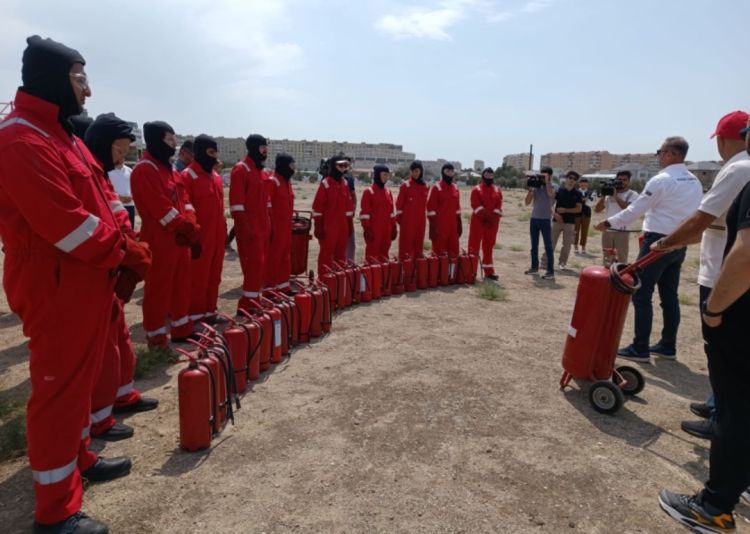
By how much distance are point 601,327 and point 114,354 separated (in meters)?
3.95

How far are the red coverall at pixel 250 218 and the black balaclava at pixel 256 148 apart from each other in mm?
82

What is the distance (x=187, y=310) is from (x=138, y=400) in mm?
1600

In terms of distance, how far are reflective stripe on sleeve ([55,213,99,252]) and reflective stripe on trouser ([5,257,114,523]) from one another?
134mm

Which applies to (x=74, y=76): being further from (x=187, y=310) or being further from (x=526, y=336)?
(x=526, y=336)

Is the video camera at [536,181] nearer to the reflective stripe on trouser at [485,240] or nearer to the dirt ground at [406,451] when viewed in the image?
the reflective stripe on trouser at [485,240]

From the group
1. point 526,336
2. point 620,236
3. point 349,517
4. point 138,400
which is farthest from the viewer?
→ point 620,236

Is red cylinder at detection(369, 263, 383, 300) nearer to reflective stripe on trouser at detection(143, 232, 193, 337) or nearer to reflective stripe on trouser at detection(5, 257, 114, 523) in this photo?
reflective stripe on trouser at detection(143, 232, 193, 337)

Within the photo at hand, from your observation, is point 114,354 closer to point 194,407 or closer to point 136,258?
point 194,407

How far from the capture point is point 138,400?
3.92 meters

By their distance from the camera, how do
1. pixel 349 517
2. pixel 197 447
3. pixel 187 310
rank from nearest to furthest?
pixel 349 517, pixel 197 447, pixel 187 310

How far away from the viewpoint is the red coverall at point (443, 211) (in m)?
9.02

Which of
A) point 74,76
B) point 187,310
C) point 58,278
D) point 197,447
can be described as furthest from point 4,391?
point 74,76

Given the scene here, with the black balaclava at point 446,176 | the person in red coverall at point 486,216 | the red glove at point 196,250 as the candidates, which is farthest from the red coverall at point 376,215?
the red glove at point 196,250

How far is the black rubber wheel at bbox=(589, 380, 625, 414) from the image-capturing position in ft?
13.2
